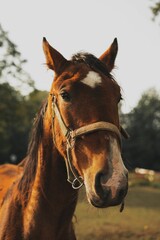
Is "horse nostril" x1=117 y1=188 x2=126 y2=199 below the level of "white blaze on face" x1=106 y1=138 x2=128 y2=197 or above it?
below

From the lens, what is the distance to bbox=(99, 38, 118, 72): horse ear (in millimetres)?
3459

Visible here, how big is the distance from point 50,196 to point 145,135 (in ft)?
161

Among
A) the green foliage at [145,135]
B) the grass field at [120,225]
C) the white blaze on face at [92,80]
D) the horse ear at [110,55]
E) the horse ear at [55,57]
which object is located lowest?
the green foliage at [145,135]

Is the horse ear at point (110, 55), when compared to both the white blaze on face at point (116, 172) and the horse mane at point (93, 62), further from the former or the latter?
the white blaze on face at point (116, 172)

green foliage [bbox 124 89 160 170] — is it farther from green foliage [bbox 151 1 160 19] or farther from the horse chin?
the horse chin

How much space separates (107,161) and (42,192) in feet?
3.17

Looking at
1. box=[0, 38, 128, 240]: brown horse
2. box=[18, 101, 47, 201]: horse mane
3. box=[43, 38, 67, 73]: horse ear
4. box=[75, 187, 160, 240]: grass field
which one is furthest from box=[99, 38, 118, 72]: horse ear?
box=[75, 187, 160, 240]: grass field

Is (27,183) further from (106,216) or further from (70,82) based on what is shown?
(106,216)

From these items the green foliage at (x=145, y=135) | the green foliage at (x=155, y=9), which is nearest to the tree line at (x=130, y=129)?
the green foliage at (x=145, y=135)

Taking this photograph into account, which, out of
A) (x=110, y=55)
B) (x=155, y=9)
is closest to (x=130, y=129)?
(x=155, y=9)

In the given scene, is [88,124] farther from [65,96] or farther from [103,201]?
[103,201]

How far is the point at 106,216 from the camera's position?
12359 mm

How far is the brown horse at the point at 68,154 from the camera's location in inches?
101

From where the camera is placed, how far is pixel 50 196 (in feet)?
10.6
